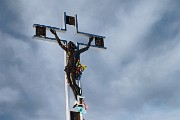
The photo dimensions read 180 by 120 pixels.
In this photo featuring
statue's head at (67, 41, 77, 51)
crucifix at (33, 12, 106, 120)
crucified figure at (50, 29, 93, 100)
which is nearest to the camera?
crucifix at (33, 12, 106, 120)

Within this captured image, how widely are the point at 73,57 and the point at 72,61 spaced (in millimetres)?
281

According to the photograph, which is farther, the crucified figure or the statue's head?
the statue's head

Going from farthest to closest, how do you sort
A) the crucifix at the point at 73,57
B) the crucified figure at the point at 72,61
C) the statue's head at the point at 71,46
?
the statue's head at the point at 71,46 → the crucified figure at the point at 72,61 → the crucifix at the point at 73,57

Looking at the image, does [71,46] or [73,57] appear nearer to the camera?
[73,57]

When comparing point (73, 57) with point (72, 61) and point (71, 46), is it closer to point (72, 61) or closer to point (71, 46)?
point (72, 61)

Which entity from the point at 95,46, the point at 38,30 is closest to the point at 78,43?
the point at 95,46

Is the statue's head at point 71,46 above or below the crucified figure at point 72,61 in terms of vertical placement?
above

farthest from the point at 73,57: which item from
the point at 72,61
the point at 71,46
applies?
the point at 71,46

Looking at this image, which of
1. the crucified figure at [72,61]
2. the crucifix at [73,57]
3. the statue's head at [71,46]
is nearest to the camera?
the crucifix at [73,57]

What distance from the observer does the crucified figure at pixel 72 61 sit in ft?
62.7

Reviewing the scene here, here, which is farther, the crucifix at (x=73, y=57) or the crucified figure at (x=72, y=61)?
the crucified figure at (x=72, y=61)

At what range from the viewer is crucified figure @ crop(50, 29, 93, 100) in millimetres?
19125

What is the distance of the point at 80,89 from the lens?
19.2 m

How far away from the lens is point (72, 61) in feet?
65.2
